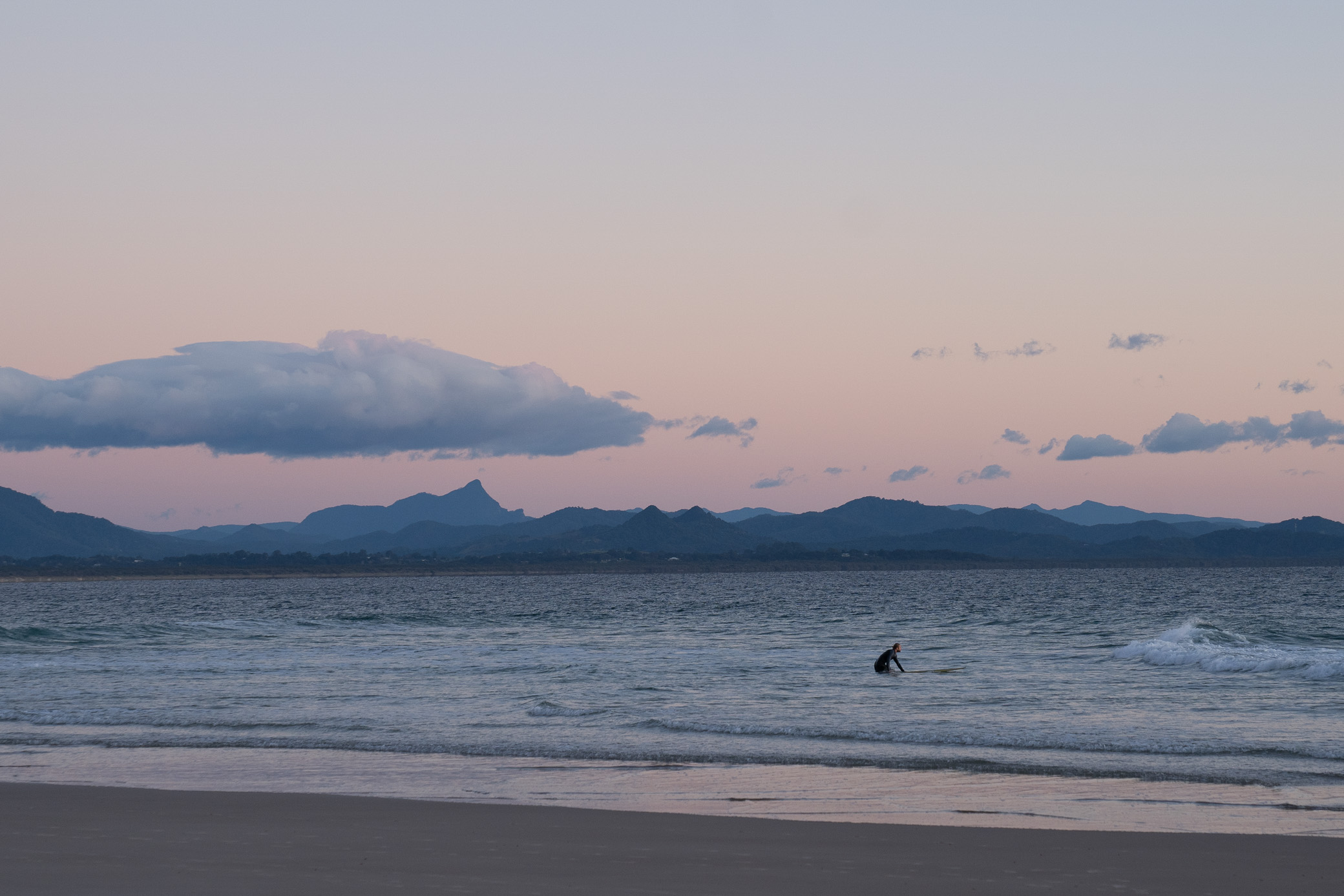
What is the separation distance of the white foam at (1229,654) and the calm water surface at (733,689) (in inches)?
6.5

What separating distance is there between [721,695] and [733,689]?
4.95 ft

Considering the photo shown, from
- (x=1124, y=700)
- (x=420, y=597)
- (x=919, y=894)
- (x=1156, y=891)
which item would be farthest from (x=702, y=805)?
A: (x=420, y=597)

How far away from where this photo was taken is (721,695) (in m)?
31.7

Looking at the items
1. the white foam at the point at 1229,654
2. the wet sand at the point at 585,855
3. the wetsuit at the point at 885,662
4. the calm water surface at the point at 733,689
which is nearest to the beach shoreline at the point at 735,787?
the wet sand at the point at 585,855

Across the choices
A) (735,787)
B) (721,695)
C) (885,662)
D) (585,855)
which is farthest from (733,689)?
(585,855)

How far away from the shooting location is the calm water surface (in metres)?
22.3

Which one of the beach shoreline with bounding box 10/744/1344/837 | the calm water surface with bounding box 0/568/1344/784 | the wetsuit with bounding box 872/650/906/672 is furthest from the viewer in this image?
the wetsuit with bounding box 872/650/906/672

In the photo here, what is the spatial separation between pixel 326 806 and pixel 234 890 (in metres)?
5.01

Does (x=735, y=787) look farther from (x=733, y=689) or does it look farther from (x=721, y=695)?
(x=733, y=689)

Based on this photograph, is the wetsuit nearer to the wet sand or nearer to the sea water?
the sea water

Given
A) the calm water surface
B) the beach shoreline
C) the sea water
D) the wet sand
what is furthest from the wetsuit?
the wet sand

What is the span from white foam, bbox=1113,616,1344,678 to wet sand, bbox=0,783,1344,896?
25.2m

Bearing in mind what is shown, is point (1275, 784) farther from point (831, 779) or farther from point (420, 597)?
point (420, 597)

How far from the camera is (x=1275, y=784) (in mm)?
17969
